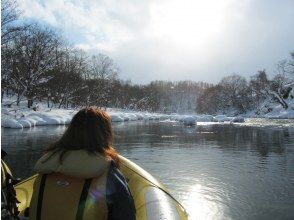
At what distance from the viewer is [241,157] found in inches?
564

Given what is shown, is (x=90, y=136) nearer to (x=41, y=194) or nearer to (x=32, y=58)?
(x=41, y=194)

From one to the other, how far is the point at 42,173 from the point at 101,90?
6981cm

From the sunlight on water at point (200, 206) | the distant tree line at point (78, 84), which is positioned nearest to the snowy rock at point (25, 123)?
the distant tree line at point (78, 84)

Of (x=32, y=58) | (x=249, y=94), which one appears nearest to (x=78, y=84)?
(x=32, y=58)

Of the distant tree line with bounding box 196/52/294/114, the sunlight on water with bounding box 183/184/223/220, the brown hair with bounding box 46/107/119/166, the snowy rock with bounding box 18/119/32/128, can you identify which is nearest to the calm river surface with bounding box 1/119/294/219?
the sunlight on water with bounding box 183/184/223/220

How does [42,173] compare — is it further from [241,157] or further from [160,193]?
[241,157]

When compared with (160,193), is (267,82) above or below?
above

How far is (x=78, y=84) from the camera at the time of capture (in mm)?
61188

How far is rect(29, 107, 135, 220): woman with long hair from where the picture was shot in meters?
2.75

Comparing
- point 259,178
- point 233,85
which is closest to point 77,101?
point 233,85

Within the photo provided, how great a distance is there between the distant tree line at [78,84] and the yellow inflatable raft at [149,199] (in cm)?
2860

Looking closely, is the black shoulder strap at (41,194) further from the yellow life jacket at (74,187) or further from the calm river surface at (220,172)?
the calm river surface at (220,172)

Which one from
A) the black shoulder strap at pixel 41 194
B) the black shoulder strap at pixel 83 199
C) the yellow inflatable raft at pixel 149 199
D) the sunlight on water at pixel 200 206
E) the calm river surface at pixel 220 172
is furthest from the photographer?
the calm river surface at pixel 220 172

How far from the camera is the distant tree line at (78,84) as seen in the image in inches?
1777
